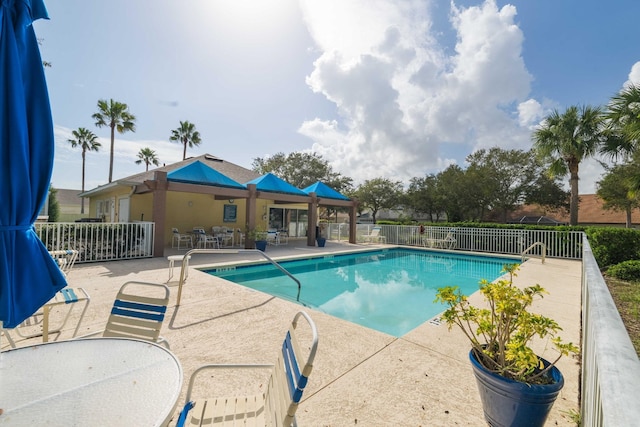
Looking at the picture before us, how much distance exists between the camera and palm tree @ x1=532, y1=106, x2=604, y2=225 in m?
12.9

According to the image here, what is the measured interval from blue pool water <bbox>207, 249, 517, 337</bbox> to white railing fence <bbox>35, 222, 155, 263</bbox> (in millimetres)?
3123

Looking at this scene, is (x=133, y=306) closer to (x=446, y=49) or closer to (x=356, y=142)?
(x=446, y=49)

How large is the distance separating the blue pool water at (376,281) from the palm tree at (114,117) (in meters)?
20.5

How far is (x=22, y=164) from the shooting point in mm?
1640

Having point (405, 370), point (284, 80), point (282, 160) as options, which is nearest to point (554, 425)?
point (405, 370)

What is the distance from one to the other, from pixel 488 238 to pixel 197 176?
1428cm

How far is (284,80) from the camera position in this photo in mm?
10500

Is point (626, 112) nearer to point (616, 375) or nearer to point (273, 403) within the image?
point (616, 375)

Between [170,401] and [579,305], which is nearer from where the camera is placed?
[170,401]

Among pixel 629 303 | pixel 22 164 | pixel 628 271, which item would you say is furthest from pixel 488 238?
pixel 22 164

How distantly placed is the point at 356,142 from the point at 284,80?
928 centimetres

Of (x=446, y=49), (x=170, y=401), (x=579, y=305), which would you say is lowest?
(x=579, y=305)

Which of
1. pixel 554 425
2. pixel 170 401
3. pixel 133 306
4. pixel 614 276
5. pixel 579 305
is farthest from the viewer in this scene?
pixel 614 276

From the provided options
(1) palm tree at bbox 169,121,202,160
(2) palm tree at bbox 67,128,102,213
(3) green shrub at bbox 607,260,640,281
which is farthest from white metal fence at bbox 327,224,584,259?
(2) palm tree at bbox 67,128,102,213
